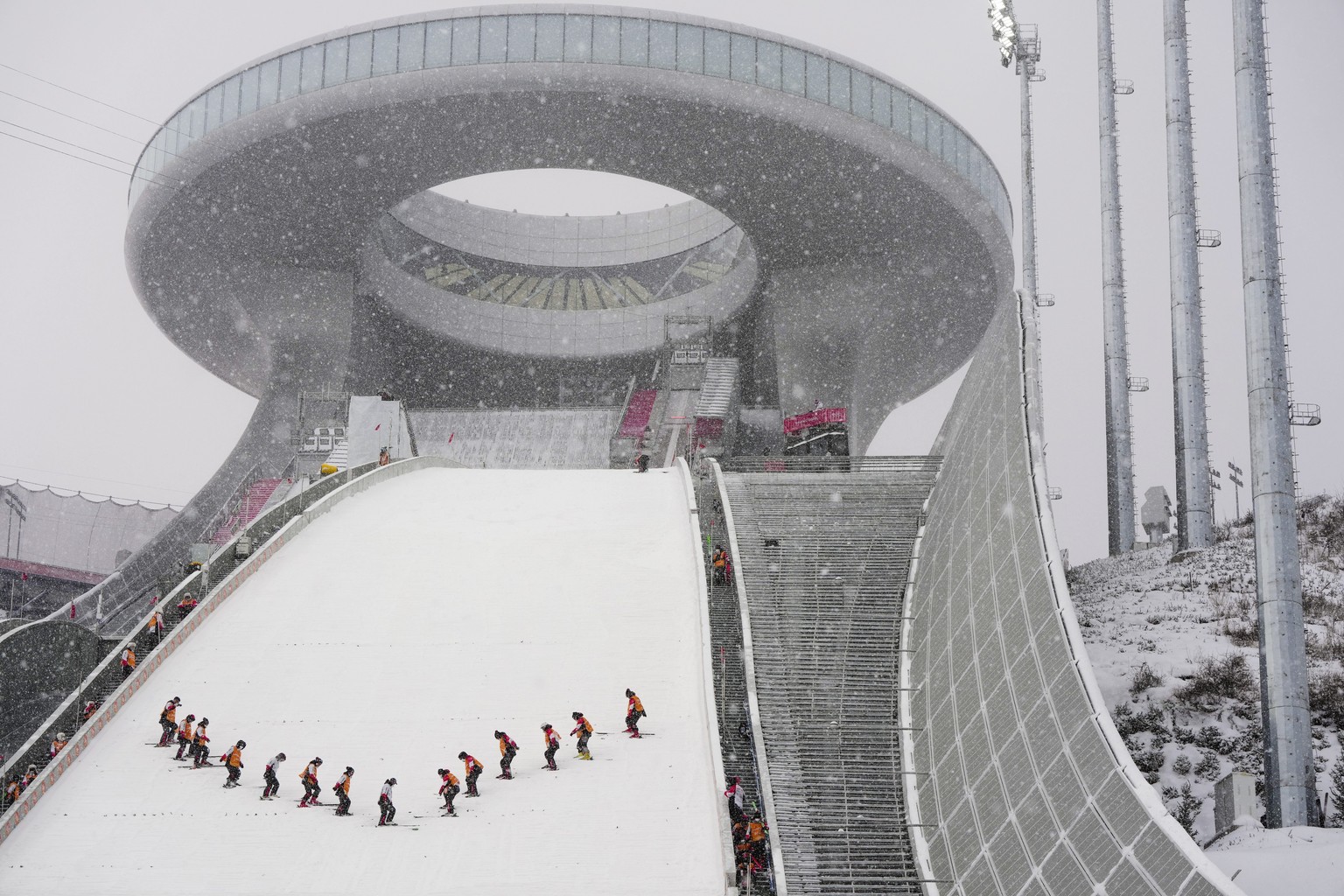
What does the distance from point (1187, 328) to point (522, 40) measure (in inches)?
713

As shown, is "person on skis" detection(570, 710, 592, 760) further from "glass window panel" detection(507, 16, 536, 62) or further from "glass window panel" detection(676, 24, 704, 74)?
"glass window panel" detection(676, 24, 704, 74)

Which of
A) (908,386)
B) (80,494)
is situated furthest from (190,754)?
(908,386)

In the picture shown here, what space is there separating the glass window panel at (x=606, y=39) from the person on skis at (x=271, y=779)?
78.1 ft

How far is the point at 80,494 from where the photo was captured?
40.6m

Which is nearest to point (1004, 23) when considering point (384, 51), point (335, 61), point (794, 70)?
point (794, 70)

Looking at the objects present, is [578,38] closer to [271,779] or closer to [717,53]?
[717,53]

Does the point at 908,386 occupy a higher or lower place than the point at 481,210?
lower

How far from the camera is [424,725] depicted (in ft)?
52.3

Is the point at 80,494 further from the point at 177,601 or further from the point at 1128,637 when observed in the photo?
the point at 1128,637

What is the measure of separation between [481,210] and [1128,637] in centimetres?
3496

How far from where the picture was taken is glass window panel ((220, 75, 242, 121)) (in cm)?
3556

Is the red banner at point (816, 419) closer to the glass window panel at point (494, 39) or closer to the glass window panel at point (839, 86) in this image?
the glass window panel at point (839, 86)

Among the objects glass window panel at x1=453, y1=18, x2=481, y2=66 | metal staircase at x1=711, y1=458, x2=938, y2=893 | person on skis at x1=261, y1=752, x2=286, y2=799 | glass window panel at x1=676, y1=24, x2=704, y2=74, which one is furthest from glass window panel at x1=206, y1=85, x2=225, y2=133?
person on skis at x1=261, y1=752, x2=286, y2=799

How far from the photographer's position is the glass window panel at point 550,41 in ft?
110
